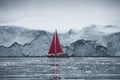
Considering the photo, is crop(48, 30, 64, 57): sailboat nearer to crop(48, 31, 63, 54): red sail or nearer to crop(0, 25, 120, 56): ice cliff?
crop(48, 31, 63, 54): red sail

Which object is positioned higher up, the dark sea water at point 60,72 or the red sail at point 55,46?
the red sail at point 55,46

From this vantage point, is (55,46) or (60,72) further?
(55,46)

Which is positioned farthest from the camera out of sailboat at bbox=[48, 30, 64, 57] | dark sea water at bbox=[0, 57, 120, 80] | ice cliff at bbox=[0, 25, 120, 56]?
ice cliff at bbox=[0, 25, 120, 56]

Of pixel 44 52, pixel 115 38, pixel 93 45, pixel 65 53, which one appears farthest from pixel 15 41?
pixel 115 38

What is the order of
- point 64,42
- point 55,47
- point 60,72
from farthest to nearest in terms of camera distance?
point 64,42, point 55,47, point 60,72

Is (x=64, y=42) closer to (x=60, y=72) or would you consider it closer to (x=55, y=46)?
(x=55, y=46)

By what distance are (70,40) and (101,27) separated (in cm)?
916

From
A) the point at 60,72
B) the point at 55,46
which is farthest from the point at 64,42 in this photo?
the point at 60,72

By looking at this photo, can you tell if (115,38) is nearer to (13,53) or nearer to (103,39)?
(103,39)

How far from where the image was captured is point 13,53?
5694cm

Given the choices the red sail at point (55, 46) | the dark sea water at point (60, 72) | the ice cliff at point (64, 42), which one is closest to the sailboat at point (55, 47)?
the red sail at point (55, 46)

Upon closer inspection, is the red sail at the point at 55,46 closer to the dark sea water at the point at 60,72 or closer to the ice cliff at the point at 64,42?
the ice cliff at the point at 64,42

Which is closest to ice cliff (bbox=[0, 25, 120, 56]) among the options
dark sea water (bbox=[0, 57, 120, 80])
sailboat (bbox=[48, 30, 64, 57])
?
sailboat (bbox=[48, 30, 64, 57])

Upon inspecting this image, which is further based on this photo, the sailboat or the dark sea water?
the sailboat
